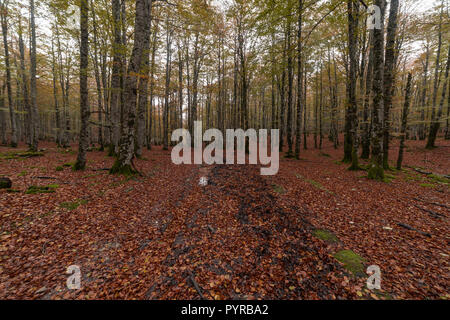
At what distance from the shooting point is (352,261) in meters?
3.42

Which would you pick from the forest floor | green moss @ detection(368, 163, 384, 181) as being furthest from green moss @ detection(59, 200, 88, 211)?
green moss @ detection(368, 163, 384, 181)

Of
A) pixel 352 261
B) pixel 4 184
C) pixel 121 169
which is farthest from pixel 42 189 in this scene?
pixel 352 261

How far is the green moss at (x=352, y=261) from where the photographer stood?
3.15 meters

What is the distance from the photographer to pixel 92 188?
6.75m

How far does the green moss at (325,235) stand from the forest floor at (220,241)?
25 millimetres

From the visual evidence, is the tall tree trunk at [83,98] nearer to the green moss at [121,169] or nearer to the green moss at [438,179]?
the green moss at [121,169]

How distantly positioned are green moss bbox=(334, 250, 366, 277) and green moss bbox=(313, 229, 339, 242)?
466 millimetres

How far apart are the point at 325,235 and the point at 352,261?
0.93 metres

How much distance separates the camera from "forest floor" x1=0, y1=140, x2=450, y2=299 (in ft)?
9.59

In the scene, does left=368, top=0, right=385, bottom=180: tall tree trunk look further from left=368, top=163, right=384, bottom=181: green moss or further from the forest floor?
the forest floor

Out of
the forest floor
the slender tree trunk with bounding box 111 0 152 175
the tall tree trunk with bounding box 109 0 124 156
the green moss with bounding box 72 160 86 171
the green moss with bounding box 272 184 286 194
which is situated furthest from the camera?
the tall tree trunk with bounding box 109 0 124 156

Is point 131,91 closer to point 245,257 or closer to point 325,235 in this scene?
point 245,257
